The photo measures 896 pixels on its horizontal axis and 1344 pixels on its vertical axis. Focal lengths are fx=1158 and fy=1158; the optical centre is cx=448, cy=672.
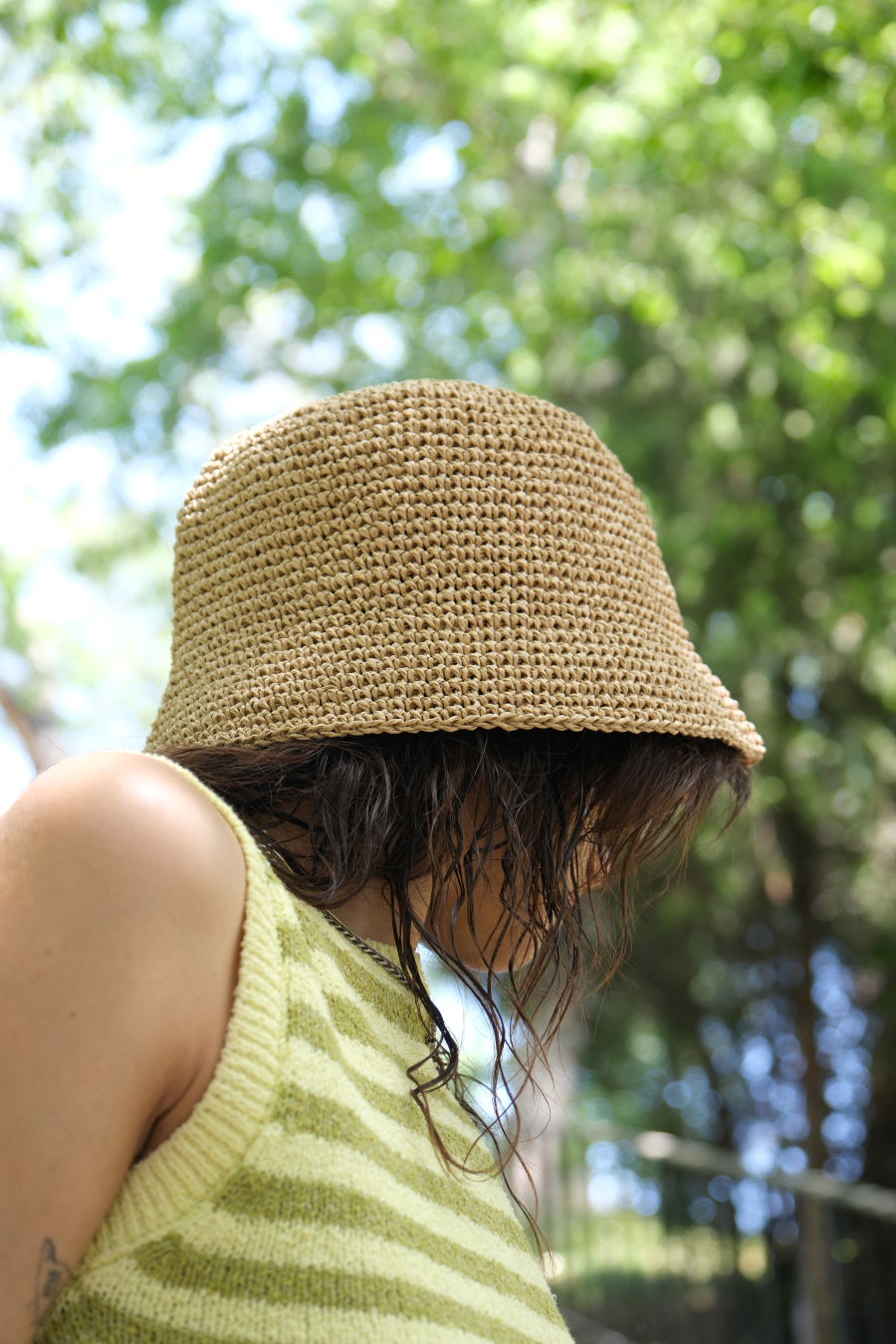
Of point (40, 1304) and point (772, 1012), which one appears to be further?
point (772, 1012)

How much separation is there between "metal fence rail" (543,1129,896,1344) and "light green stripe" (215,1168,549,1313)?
388 cm

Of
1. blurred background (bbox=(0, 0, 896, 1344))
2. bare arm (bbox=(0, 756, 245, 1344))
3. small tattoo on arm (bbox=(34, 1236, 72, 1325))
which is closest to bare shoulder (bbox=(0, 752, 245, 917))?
bare arm (bbox=(0, 756, 245, 1344))

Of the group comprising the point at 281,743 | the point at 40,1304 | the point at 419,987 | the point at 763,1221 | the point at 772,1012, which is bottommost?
the point at 772,1012

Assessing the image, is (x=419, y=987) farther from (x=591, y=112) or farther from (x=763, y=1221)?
(x=591, y=112)

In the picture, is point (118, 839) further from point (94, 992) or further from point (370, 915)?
point (370, 915)

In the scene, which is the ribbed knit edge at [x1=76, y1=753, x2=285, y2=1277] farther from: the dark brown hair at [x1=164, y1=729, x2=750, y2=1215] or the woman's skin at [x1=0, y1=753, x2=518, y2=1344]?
the dark brown hair at [x1=164, y1=729, x2=750, y2=1215]

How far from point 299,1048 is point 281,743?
1.14ft

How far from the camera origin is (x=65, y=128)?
5.82 meters

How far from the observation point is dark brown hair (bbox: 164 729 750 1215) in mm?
1167

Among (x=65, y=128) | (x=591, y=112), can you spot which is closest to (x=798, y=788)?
(x=591, y=112)

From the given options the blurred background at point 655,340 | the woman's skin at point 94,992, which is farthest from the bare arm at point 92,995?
the blurred background at point 655,340

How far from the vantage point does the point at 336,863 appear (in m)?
1.14

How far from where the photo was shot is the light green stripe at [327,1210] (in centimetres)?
88

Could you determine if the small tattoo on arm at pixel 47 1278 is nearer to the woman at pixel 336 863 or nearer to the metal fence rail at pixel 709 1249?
the woman at pixel 336 863
